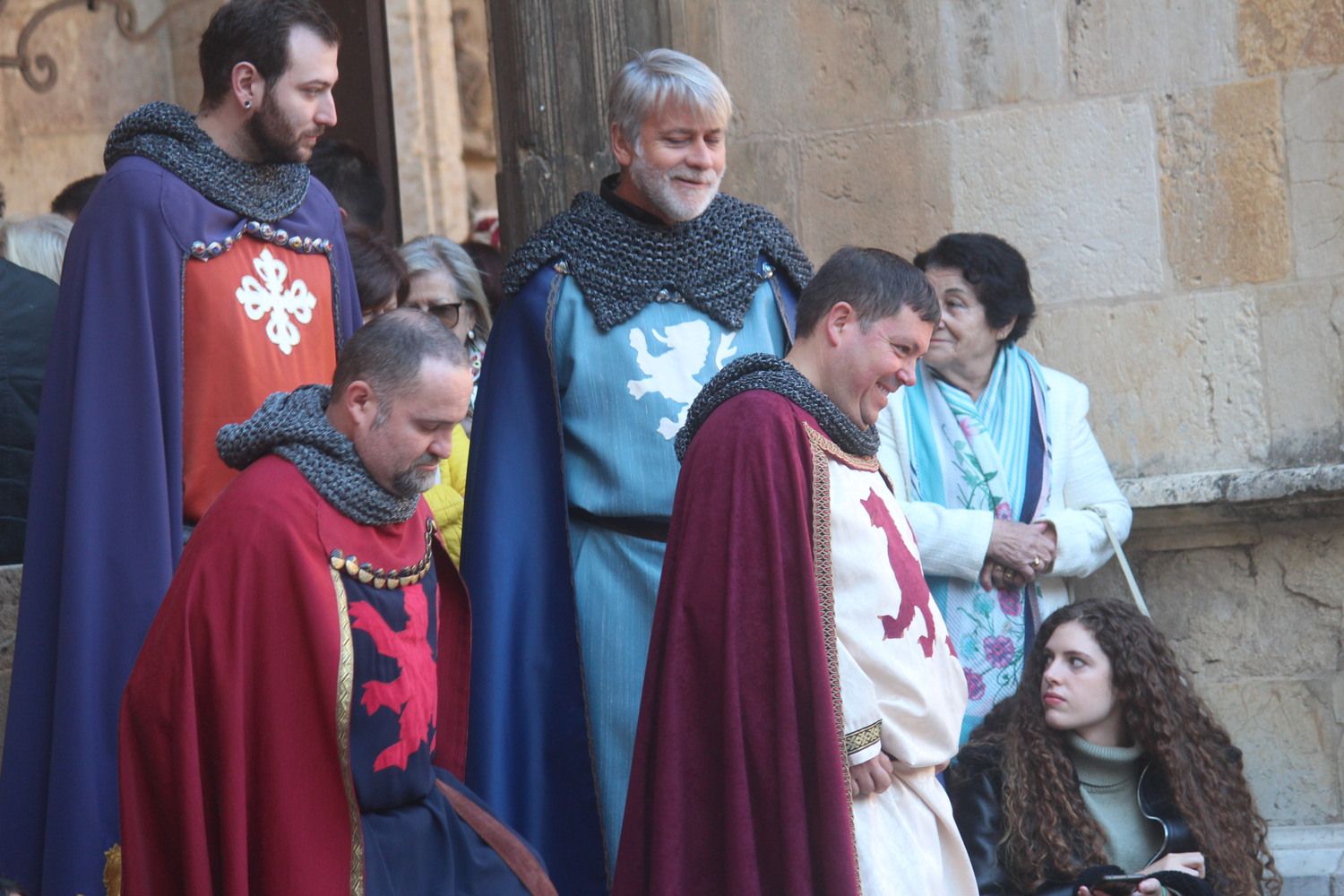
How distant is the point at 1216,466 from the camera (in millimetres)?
5312

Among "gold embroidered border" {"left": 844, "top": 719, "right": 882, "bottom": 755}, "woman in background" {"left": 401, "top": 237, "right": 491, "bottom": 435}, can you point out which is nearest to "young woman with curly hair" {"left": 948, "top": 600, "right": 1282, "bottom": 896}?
"gold embroidered border" {"left": 844, "top": 719, "right": 882, "bottom": 755}

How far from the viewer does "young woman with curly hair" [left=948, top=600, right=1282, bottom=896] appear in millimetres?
4539

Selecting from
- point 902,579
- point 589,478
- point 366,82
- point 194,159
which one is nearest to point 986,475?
point 589,478

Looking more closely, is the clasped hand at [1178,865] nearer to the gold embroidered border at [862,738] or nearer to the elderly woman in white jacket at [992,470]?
the elderly woman in white jacket at [992,470]

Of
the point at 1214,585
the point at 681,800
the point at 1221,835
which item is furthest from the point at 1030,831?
the point at 681,800

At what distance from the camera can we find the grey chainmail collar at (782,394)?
11.5 ft

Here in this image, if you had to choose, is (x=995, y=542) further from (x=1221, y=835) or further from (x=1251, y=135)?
(x=1251, y=135)

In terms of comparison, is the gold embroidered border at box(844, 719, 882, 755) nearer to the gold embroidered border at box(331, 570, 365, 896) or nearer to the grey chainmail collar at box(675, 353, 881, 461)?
the grey chainmail collar at box(675, 353, 881, 461)

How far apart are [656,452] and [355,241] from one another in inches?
38.0

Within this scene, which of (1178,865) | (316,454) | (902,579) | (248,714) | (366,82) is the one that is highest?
(366,82)

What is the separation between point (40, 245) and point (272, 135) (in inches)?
60.1

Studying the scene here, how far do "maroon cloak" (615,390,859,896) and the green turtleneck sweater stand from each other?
4.76ft

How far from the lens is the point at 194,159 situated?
153 inches

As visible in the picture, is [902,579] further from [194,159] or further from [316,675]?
[194,159]
